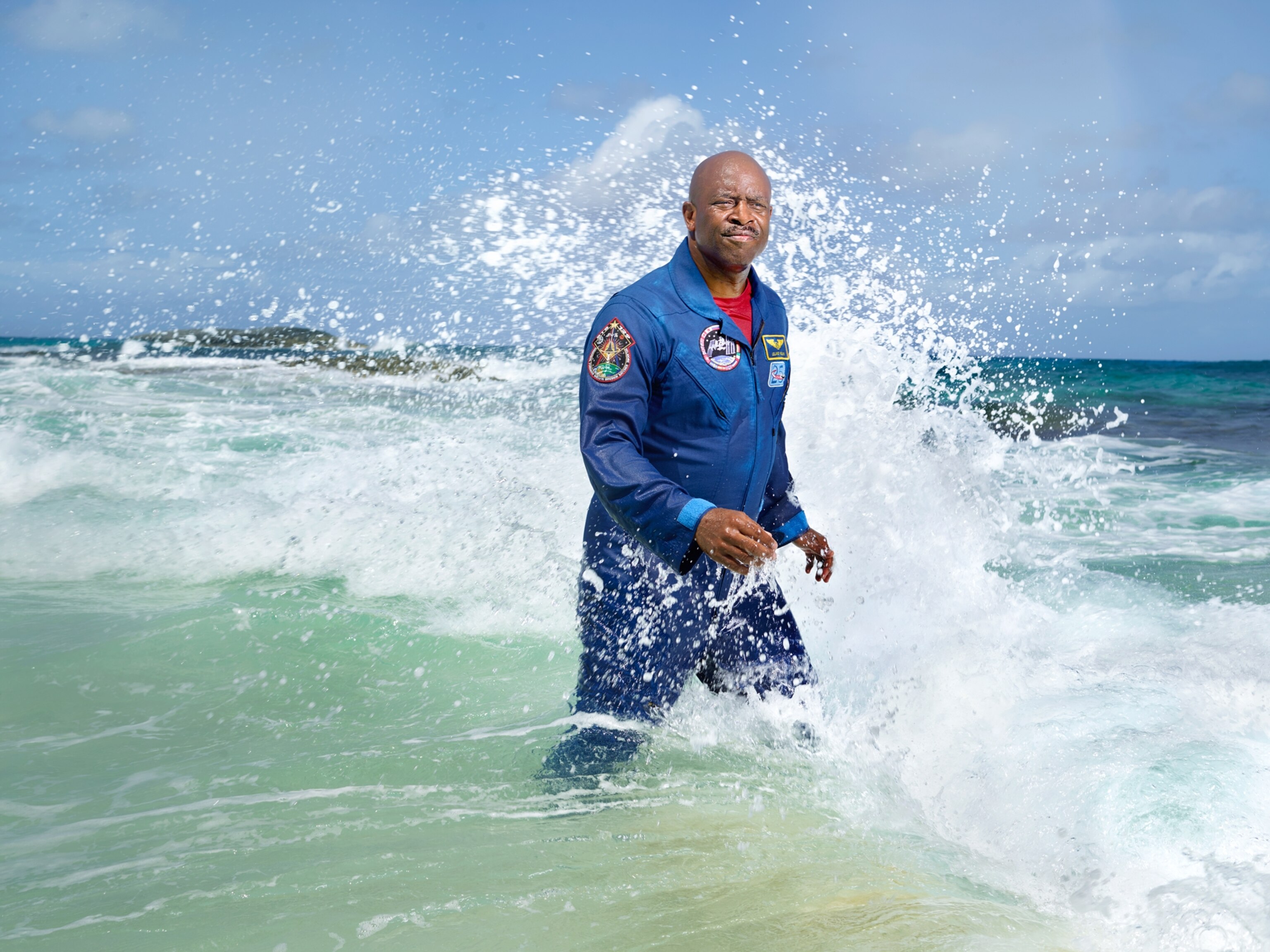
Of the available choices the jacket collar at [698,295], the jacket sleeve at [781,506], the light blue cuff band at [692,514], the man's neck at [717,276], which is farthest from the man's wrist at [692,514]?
the jacket sleeve at [781,506]

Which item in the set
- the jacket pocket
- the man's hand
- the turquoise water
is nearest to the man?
the jacket pocket

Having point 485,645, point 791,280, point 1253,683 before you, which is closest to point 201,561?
point 485,645

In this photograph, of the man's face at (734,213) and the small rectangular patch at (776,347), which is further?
the small rectangular patch at (776,347)

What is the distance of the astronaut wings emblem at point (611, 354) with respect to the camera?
2.43m

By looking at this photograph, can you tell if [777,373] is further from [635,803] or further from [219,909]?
[219,909]

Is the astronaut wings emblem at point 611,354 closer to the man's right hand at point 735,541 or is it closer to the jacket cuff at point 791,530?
the man's right hand at point 735,541

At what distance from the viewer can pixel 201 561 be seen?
6.34m

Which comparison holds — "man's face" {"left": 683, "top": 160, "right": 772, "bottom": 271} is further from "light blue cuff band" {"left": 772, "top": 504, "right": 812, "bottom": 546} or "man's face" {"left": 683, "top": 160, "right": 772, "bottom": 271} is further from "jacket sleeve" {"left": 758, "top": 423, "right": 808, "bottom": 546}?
"light blue cuff band" {"left": 772, "top": 504, "right": 812, "bottom": 546}

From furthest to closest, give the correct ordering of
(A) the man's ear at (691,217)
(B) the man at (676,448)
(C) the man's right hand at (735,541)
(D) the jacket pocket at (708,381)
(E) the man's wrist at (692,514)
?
(A) the man's ear at (691,217) → (D) the jacket pocket at (708,381) → (B) the man at (676,448) → (E) the man's wrist at (692,514) → (C) the man's right hand at (735,541)

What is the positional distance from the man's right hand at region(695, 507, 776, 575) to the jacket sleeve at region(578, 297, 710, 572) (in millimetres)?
60

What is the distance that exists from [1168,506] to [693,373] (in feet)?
27.4

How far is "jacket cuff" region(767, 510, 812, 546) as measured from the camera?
9.96 ft

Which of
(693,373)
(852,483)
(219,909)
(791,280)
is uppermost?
(791,280)

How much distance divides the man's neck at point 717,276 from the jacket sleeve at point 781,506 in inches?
20.6
